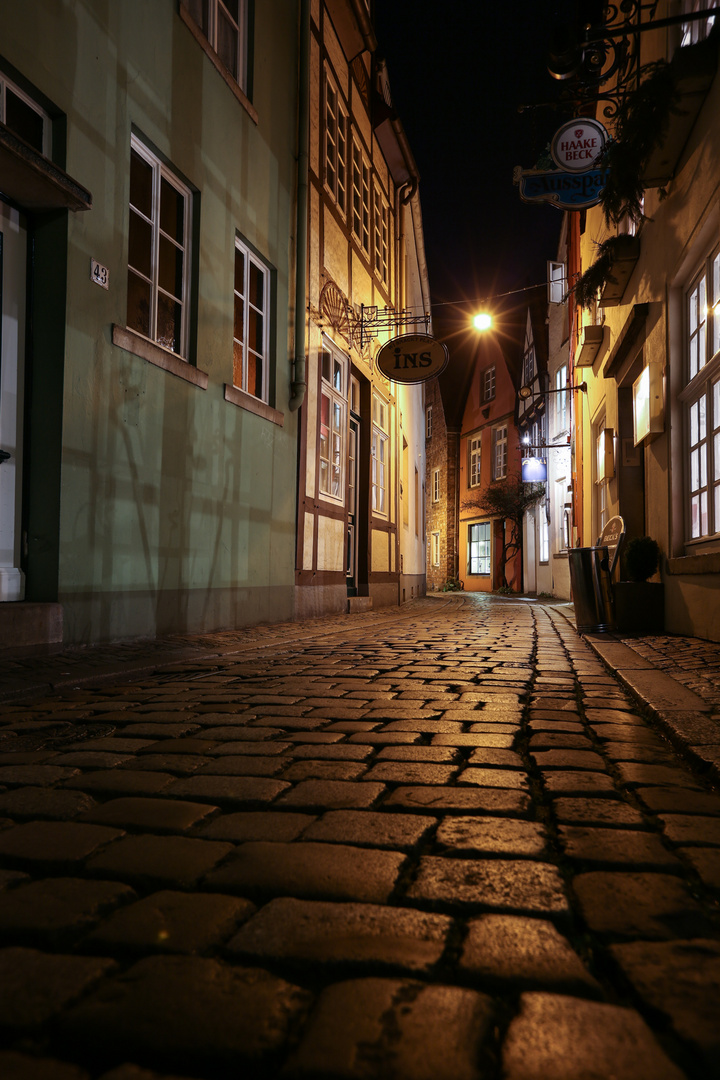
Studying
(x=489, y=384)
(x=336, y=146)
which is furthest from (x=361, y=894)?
(x=489, y=384)

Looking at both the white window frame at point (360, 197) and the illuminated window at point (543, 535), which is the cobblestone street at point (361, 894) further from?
the illuminated window at point (543, 535)

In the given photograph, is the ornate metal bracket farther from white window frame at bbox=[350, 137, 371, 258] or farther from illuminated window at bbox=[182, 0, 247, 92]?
white window frame at bbox=[350, 137, 371, 258]

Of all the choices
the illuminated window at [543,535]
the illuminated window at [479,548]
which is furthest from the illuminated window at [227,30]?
the illuminated window at [479,548]

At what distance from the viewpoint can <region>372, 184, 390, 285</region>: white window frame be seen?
13672 mm

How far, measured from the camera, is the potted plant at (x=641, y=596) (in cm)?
712

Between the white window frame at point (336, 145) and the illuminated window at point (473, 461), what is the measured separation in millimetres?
19705

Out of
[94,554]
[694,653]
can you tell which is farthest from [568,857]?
[94,554]

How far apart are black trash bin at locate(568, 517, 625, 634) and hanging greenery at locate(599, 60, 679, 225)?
9.52 ft

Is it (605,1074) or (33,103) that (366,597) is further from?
(605,1074)

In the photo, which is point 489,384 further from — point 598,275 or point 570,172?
point 598,275

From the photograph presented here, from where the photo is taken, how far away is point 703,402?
630cm

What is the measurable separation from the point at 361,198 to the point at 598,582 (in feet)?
28.4

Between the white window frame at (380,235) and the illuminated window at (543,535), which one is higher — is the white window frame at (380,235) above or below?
above

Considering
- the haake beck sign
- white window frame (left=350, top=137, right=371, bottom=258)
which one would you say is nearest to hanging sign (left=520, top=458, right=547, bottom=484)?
white window frame (left=350, top=137, right=371, bottom=258)
